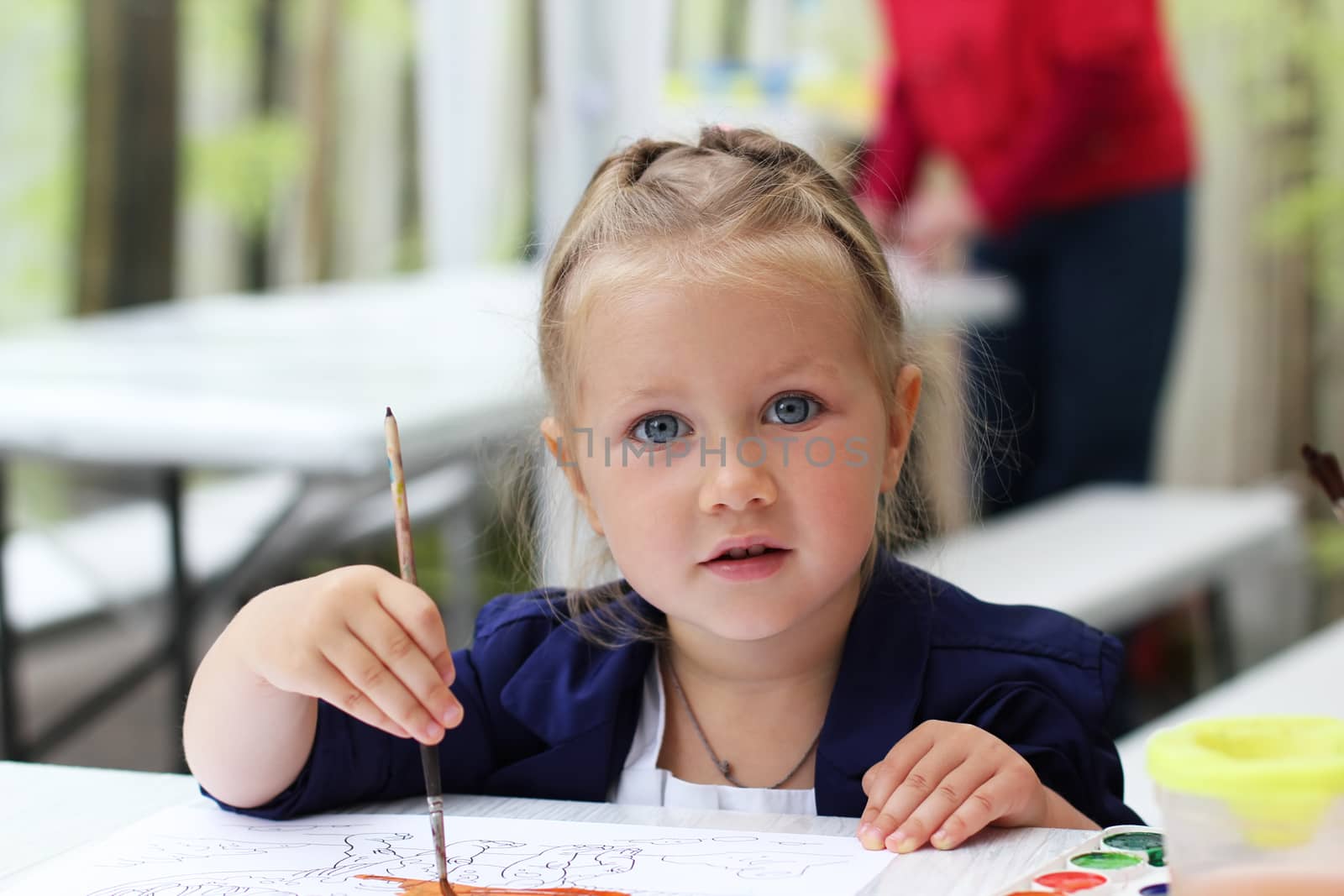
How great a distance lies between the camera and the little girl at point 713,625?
724 mm

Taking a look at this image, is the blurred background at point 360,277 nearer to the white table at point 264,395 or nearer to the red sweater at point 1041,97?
the white table at point 264,395

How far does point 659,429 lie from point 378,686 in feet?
0.64

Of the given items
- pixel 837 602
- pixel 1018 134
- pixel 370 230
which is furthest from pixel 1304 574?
pixel 837 602

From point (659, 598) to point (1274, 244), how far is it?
3.54 m

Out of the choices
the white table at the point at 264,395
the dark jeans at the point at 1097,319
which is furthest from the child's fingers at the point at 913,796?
the dark jeans at the point at 1097,319

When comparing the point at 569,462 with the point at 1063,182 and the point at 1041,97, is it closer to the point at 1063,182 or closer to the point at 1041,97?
the point at 1041,97

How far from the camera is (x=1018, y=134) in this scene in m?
2.66

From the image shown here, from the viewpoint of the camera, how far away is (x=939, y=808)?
Result: 677 millimetres

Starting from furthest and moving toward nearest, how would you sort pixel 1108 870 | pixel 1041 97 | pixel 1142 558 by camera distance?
pixel 1041 97 < pixel 1142 558 < pixel 1108 870

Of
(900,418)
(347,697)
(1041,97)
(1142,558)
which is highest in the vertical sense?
(1041,97)

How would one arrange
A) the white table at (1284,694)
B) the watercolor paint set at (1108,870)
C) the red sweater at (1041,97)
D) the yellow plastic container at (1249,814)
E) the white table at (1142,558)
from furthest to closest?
the red sweater at (1041,97)
the white table at (1142,558)
the white table at (1284,694)
the watercolor paint set at (1108,870)
the yellow plastic container at (1249,814)

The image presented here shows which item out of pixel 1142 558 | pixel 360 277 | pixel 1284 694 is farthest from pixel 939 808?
pixel 360 277

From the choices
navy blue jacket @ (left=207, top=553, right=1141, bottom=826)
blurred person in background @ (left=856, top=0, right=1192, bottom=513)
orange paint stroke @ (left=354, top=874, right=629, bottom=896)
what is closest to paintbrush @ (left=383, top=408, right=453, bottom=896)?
orange paint stroke @ (left=354, top=874, right=629, bottom=896)

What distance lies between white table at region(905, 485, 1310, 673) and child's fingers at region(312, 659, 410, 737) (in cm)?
118
